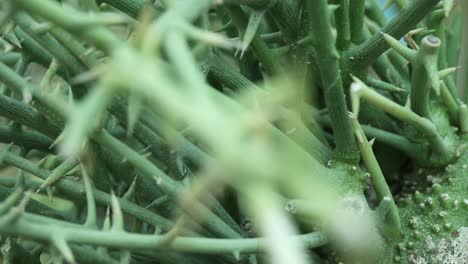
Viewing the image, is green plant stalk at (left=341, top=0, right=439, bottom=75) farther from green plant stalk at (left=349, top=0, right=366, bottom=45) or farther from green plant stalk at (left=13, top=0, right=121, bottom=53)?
green plant stalk at (left=13, top=0, right=121, bottom=53)

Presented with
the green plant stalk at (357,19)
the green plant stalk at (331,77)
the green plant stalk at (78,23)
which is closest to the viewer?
the green plant stalk at (78,23)

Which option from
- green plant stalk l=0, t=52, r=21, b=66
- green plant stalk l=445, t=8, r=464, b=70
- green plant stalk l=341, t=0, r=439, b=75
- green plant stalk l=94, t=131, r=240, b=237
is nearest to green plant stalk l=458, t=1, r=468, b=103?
green plant stalk l=445, t=8, r=464, b=70

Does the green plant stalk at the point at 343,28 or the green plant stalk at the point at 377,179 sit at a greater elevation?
the green plant stalk at the point at 343,28

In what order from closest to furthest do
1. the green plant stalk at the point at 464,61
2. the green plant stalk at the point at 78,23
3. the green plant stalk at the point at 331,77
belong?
the green plant stalk at the point at 78,23
the green plant stalk at the point at 331,77
the green plant stalk at the point at 464,61

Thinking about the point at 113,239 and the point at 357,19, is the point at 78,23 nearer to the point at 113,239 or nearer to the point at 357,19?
the point at 113,239

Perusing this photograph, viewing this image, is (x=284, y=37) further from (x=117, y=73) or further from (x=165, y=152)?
(x=117, y=73)

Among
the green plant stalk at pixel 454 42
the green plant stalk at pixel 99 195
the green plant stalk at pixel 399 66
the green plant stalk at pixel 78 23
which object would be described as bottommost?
the green plant stalk at pixel 454 42

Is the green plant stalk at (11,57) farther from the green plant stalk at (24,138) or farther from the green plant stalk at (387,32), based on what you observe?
the green plant stalk at (387,32)

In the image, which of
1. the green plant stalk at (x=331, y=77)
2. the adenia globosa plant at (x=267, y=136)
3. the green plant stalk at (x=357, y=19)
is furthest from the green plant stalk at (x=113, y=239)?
the green plant stalk at (x=357, y=19)

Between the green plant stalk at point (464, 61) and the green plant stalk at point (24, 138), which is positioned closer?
the green plant stalk at point (24, 138)
